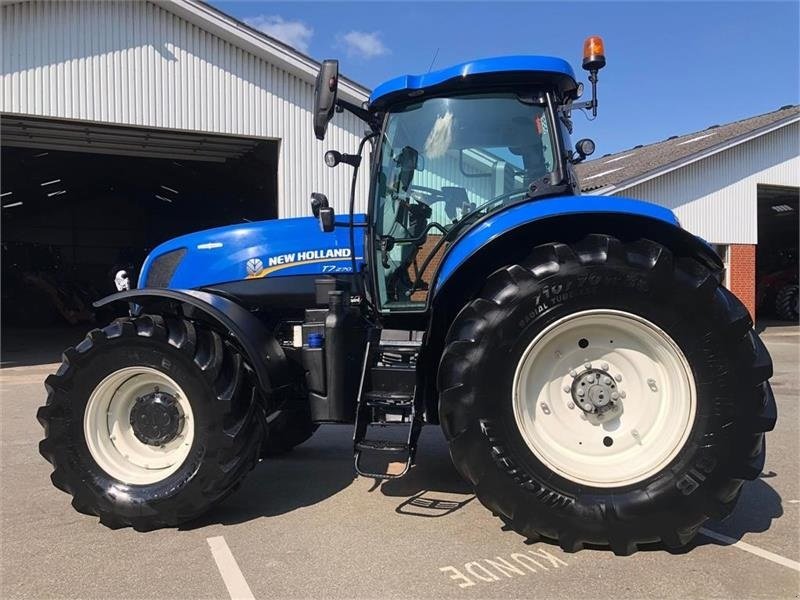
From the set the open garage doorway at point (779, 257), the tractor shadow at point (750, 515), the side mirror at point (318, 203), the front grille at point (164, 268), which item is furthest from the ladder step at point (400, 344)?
the open garage doorway at point (779, 257)

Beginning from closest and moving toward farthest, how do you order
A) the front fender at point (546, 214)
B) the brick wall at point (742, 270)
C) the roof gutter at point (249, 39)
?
the front fender at point (546, 214) < the roof gutter at point (249, 39) < the brick wall at point (742, 270)

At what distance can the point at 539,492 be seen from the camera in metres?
3.00

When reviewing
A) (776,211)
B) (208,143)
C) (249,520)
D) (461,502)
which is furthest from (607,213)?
(776,211)

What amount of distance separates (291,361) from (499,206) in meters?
1.63

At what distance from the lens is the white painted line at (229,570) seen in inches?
107

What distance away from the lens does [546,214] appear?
3076 millimetres

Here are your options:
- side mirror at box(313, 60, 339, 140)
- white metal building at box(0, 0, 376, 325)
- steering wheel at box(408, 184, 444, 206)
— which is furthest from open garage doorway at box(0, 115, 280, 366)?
side mirror at box(313, 60, 339, 140)

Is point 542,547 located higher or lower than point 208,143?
lower

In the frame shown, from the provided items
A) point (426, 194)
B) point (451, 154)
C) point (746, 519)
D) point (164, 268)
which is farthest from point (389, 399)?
point (746, 519)

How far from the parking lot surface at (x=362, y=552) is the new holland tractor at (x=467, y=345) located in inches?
7.0

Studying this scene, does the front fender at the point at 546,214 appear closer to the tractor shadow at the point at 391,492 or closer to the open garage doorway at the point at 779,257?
the tractor shadow at the point at 391,492

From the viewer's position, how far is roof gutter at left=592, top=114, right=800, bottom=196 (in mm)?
14336

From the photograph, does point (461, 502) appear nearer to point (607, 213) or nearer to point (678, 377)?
point (678, 377)

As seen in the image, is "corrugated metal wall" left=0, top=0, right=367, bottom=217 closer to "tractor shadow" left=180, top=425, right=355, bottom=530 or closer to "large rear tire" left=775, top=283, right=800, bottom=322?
"tractor shadow" left=180, top=425, right=355, bottom=530
